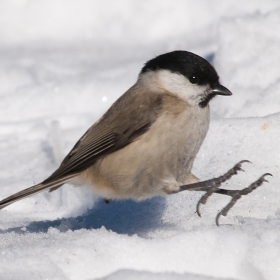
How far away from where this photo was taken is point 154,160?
116 inches

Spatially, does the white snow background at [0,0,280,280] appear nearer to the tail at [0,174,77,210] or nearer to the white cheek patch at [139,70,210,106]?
the tail at [0,174,77,210]

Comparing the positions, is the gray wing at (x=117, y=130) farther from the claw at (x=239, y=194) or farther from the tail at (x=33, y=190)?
the claw at (x=239, y=194)

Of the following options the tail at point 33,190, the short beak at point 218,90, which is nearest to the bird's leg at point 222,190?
the short beak at point 218,90

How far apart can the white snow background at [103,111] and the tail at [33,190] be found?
157 mm

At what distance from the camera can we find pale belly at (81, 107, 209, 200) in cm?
294

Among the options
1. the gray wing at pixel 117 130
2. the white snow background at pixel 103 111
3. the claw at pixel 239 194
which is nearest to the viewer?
the white snow background at pixel 103 111

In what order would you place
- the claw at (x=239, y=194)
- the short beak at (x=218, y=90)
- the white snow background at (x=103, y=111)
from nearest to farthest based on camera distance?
the white snow background at (x=103, y=111) → the claw at (x=239, y=194) → the short beak at (x=218, y=90)

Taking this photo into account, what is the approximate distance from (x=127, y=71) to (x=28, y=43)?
1.26m

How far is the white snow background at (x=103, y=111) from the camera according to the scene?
2.40 metres

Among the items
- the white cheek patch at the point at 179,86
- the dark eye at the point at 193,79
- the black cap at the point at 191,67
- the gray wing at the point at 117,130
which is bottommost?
the gray wing at the point at 117,130

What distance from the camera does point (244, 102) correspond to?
4383 mm

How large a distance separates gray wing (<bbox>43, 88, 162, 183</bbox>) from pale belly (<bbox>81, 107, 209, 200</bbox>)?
0.14ft

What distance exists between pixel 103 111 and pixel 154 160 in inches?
72.5

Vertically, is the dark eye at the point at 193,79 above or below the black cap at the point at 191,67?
below
